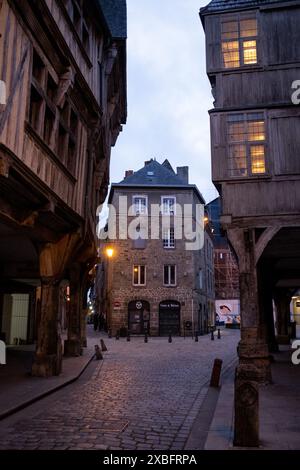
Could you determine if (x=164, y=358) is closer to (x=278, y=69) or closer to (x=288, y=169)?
(x=288, y=169)

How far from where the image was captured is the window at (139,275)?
113 feet

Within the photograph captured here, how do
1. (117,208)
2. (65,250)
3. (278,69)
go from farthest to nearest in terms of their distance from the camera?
(117,208) < (278,69) < (65,250)

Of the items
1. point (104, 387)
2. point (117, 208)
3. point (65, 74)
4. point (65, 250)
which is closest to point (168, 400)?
point (104, 387)

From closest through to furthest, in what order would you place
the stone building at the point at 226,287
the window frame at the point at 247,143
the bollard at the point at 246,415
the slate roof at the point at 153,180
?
1. the bollard at the point at 246,415
2. the window frame at the point at 247,143
3. the slate roof at the point at 153,180
4. the stone building at the point at 226,287

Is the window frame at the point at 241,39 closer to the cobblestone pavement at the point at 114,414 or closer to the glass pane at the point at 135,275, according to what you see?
the cobblestone pavement at the point at 114,414

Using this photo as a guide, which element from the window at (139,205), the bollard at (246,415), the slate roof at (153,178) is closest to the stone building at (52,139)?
the bollard at (246,415)

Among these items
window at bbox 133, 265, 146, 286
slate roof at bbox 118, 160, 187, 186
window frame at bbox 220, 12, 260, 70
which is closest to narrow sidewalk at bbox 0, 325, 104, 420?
window frame at bbox 220, 12, 260, 70

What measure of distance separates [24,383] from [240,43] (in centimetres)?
1036

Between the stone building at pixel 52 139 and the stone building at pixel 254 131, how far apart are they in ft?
11.6

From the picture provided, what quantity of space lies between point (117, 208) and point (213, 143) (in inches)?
965

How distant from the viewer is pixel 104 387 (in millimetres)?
9797

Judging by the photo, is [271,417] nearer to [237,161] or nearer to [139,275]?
[237,161]

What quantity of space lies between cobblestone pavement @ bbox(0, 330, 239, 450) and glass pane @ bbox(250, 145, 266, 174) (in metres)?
5.56

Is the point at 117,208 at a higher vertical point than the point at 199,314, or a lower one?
higher
